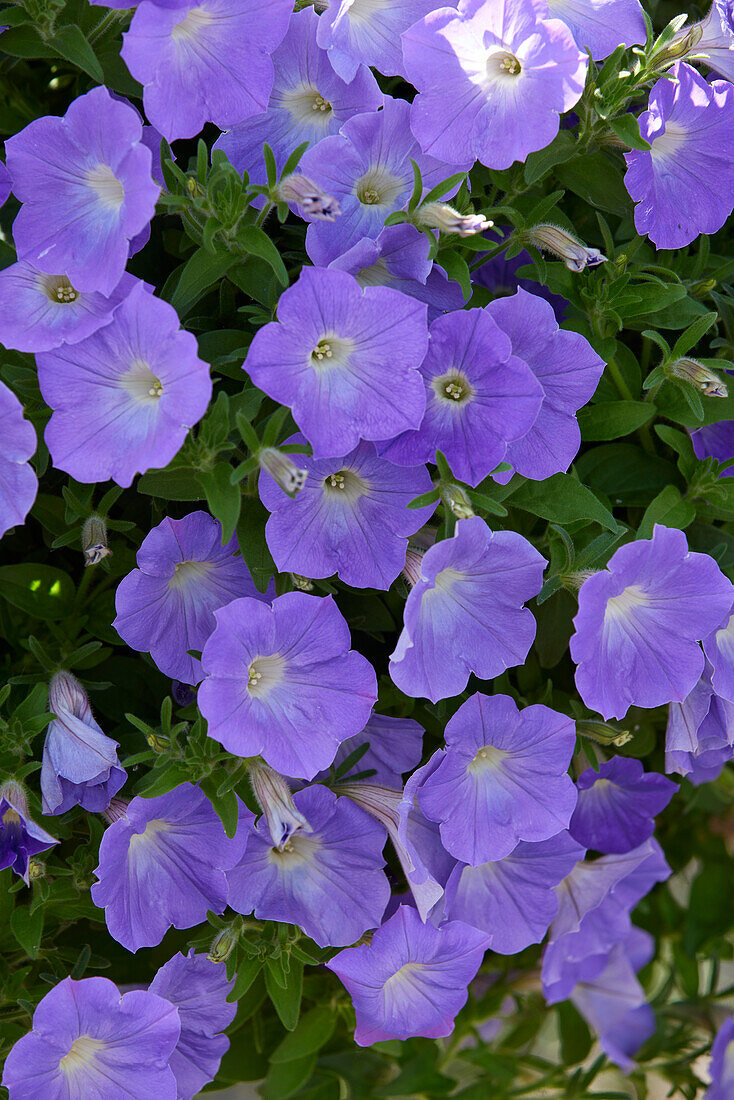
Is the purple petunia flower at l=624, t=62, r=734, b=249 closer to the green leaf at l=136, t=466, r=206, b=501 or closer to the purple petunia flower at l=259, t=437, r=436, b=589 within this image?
the purple petunia flower at l=259, t=437, r=436, b=589

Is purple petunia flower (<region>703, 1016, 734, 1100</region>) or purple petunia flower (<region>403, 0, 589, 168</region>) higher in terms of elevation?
purple petunia flower (<region>403, 0, 589, 168</region>)

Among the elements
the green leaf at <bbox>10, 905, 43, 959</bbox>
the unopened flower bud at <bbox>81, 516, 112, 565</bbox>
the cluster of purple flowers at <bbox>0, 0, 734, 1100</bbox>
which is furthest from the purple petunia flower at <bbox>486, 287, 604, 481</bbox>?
the green leaf at <bbox>10, 905, 43, 959</bbox>

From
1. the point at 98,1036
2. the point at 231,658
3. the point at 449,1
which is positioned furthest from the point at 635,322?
the point at 98,1036

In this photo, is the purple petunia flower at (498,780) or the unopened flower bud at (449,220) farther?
the purple petunia flower at (498,780)

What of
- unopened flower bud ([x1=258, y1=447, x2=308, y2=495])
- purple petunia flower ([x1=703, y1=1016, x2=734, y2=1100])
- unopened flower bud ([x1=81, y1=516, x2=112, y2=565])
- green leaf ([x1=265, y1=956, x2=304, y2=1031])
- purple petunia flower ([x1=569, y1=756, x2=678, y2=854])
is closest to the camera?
unopened flower bud ([x1=258, y1=447, x2=308, y2=495])

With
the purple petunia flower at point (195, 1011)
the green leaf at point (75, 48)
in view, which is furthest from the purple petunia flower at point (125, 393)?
the purple petunia flower at point (195, 1011)

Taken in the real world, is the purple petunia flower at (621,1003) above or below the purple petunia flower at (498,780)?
below

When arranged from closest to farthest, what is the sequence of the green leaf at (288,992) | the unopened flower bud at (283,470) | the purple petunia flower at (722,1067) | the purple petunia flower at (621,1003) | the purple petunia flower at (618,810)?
the unopened flower bud at (283,470) < the green leaf at (288,992) < the purple petunia flower at (618,810) < the purple petunia flower at (722,1067) < the purple petunia flower at (621,1003)

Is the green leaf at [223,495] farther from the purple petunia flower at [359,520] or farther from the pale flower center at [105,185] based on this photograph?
the pale flower center at [105,185]
